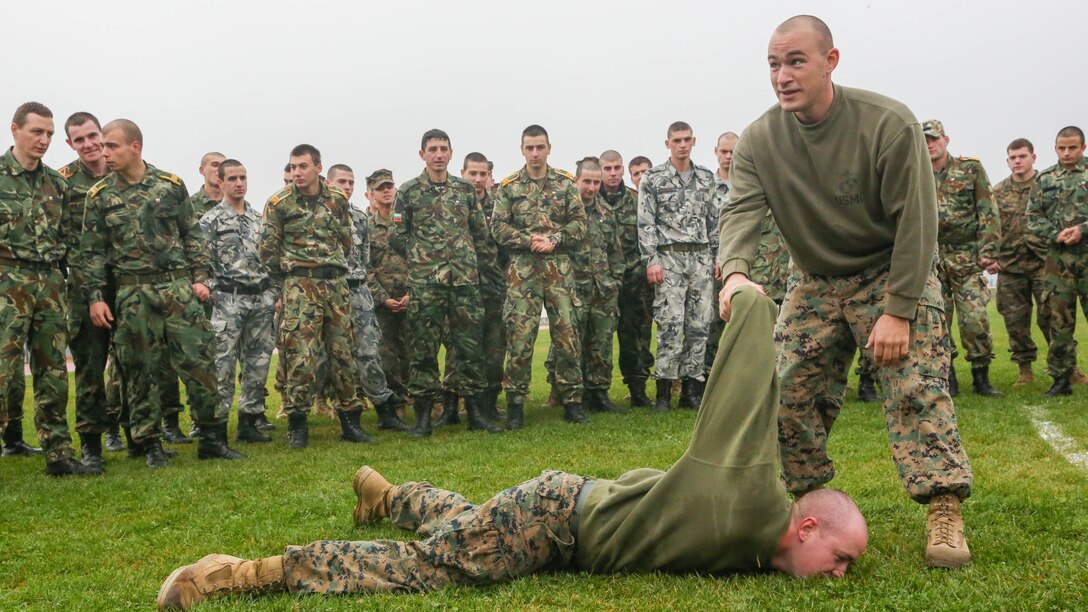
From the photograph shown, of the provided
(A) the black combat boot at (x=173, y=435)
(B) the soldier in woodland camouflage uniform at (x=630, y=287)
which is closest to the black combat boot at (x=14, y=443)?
(A) the black combat boot at (x=173, y=435)

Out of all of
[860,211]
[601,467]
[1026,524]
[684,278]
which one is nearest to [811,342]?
[860,211]

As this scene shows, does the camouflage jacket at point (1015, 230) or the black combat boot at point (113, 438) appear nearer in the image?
the black combat boot at point (113, 438)

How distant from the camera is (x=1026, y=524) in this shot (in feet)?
15.0

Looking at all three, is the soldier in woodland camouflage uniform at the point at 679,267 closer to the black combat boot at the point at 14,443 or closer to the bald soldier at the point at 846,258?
the bald soldier at the point at 846,258

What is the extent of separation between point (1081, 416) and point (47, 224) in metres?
8.66

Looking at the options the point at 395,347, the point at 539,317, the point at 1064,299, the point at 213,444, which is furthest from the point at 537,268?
the point at 1064,299

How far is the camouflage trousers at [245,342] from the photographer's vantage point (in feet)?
31.5

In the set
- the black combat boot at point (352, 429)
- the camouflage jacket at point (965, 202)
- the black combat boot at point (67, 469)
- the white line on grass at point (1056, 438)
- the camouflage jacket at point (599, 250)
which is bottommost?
the black combat boot at point (67, 469)

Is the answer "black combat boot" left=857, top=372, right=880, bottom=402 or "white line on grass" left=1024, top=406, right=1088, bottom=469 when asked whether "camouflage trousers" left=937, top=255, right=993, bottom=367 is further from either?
"white line on grass" left=1024, top=406, right=1088, bottom=469

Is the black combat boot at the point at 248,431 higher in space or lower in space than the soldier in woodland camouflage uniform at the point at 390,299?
lower

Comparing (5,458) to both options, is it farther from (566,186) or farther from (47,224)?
(566,186)

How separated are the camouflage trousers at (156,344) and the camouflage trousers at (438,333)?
2.17 metres

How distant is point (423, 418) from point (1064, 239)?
22.4 ft

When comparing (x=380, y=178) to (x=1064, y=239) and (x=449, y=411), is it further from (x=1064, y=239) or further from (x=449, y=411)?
(x=1064, y=239)
